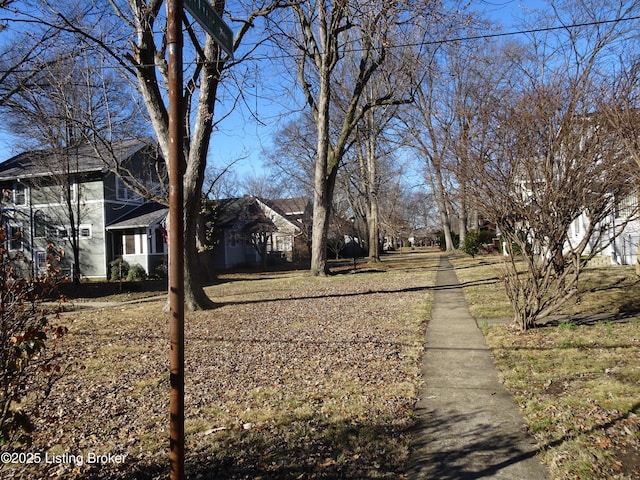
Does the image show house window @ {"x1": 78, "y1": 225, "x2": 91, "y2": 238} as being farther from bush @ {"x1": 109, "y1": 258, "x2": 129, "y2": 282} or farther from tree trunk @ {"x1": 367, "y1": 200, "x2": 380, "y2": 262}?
tree trunk @ {"x1": 367, "y1": 200, "x2": 380, "y2": 262}

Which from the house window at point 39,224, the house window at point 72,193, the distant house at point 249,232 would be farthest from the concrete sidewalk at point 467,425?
the house window at point 39,224

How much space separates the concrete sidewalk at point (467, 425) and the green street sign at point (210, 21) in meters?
3.47

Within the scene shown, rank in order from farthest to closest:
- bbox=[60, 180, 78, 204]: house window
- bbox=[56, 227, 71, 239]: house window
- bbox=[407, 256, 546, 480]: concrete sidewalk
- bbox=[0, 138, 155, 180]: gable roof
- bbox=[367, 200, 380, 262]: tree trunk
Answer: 1. bbox=[367, 200, 380, 262]: tree trunk
2. bbox=[56, 227, 71, 239]: house window
3. bbox=[60, 180, 78, 204]: house window
4. bbox=[0, 138, 155, 180]: gable roof
5. bbox=[407, 256, 546, 480]: concrete sidewalk

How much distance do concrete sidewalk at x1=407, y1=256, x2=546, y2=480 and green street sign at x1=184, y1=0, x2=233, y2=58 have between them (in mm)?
3466

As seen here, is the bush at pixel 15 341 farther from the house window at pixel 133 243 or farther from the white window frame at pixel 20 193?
the white window frame at pixel 20 193

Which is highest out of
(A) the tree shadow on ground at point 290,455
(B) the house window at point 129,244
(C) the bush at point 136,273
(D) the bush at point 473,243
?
(B) the house window at point 129,244

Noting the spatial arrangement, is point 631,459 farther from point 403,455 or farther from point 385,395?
point 385,395

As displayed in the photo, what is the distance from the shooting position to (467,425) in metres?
4.17

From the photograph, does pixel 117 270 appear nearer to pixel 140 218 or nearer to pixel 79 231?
pixel 140 218

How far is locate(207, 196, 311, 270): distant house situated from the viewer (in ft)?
105

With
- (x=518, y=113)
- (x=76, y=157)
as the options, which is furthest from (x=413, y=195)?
(x=518, y=113)

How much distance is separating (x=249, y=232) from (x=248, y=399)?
91.6 ft

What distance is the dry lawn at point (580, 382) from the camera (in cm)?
353

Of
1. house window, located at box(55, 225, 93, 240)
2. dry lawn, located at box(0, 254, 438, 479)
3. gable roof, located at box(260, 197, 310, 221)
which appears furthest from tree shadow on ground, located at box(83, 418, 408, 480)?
gable roof, located at box(260, 197, 310, 221)
